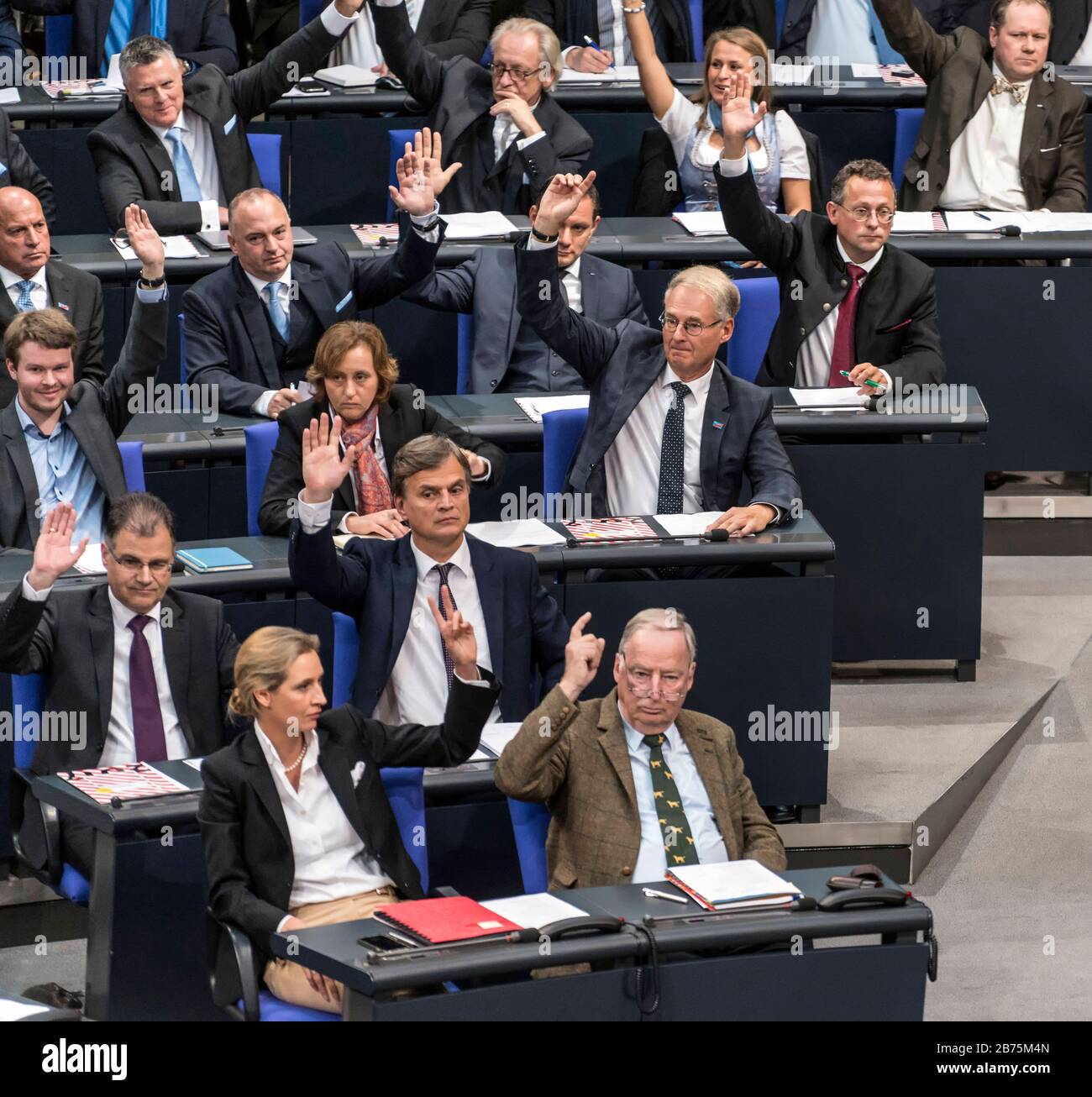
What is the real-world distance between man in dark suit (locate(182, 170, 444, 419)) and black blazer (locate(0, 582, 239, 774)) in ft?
3.48

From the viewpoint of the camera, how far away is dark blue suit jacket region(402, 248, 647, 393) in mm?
5188

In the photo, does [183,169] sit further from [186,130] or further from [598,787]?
[598,787]

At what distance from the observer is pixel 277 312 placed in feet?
16.5

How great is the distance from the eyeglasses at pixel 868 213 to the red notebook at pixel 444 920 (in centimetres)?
245

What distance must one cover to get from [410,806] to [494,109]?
2.72 metres

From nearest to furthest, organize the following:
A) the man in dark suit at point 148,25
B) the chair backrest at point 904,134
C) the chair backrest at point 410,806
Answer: the chair backrest at point 410,806 → the chair backrest at point 904,134 → the man in dark suit at point 148,25

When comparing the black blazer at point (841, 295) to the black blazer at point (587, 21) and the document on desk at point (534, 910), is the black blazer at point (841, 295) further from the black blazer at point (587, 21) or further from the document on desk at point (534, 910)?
the document on desk at point (534, 910)

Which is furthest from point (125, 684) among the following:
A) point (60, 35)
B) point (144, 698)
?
point (60, 35)

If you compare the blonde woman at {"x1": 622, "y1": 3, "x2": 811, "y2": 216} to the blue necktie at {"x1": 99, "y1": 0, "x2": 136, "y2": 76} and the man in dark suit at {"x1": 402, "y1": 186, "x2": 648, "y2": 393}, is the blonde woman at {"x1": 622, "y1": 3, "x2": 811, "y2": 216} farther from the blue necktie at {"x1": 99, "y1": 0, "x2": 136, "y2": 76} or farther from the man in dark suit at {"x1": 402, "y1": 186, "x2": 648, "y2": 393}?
the blue necktie at {"x1": 99, "y1": 0, "x2": 136, "y2": 76}

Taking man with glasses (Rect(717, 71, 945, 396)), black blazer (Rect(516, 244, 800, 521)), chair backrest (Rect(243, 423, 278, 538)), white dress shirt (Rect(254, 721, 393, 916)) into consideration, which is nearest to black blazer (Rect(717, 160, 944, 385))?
man with glasses (Rect(717, 71, 945, 396))

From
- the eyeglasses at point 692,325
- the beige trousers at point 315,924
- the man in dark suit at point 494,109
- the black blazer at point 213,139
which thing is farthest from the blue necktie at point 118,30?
the beige trousers at point 315,924

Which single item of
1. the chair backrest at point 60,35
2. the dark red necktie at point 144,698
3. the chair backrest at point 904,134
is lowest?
the dark red necktie at point 144,698

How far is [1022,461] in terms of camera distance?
5531 mm

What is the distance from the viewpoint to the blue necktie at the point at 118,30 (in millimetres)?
6398
